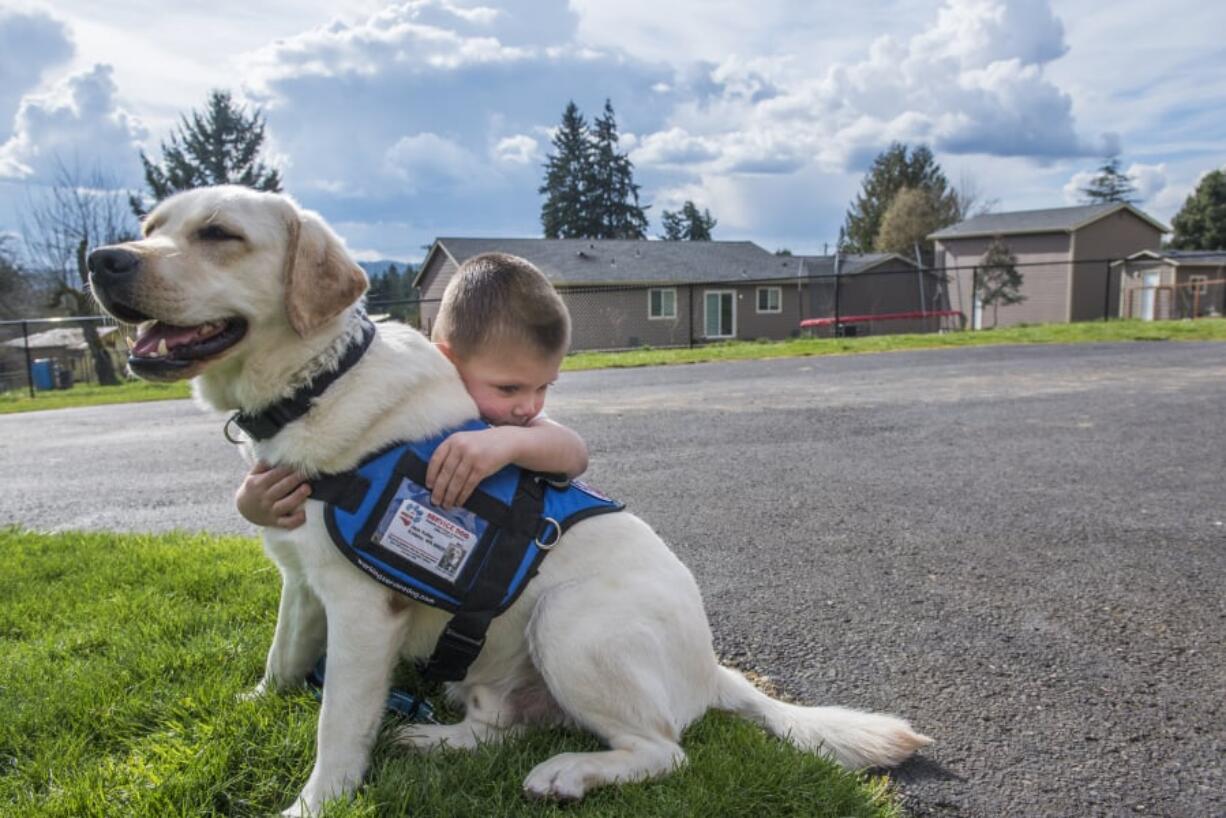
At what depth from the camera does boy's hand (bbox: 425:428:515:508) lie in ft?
6.89

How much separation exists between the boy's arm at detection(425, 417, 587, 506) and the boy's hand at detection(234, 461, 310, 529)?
0.34 metres

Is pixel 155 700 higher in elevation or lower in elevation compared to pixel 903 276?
lower

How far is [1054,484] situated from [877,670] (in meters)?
3.34

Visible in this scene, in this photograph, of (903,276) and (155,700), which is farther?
(903,276)

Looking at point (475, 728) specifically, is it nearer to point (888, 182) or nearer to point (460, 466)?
point (460, 466)

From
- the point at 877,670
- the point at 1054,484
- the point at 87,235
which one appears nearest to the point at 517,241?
the point at 87,235

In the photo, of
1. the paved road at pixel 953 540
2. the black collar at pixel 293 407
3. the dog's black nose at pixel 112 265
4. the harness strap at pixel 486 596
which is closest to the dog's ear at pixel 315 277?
the black collar at pixel 293 407

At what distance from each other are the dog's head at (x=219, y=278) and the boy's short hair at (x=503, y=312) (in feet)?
1.18

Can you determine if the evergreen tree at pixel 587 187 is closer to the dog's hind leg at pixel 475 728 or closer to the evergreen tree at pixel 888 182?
the evergreen tree at pixel 888 182

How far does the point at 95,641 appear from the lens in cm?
294

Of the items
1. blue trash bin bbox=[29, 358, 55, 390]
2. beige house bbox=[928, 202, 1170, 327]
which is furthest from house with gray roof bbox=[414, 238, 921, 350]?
blue trash bin bbox=[29, 358, 55, 390]

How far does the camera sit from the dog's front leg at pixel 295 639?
243 centimetres

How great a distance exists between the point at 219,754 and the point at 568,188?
61497 millimetres

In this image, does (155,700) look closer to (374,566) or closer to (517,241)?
(374,566)
